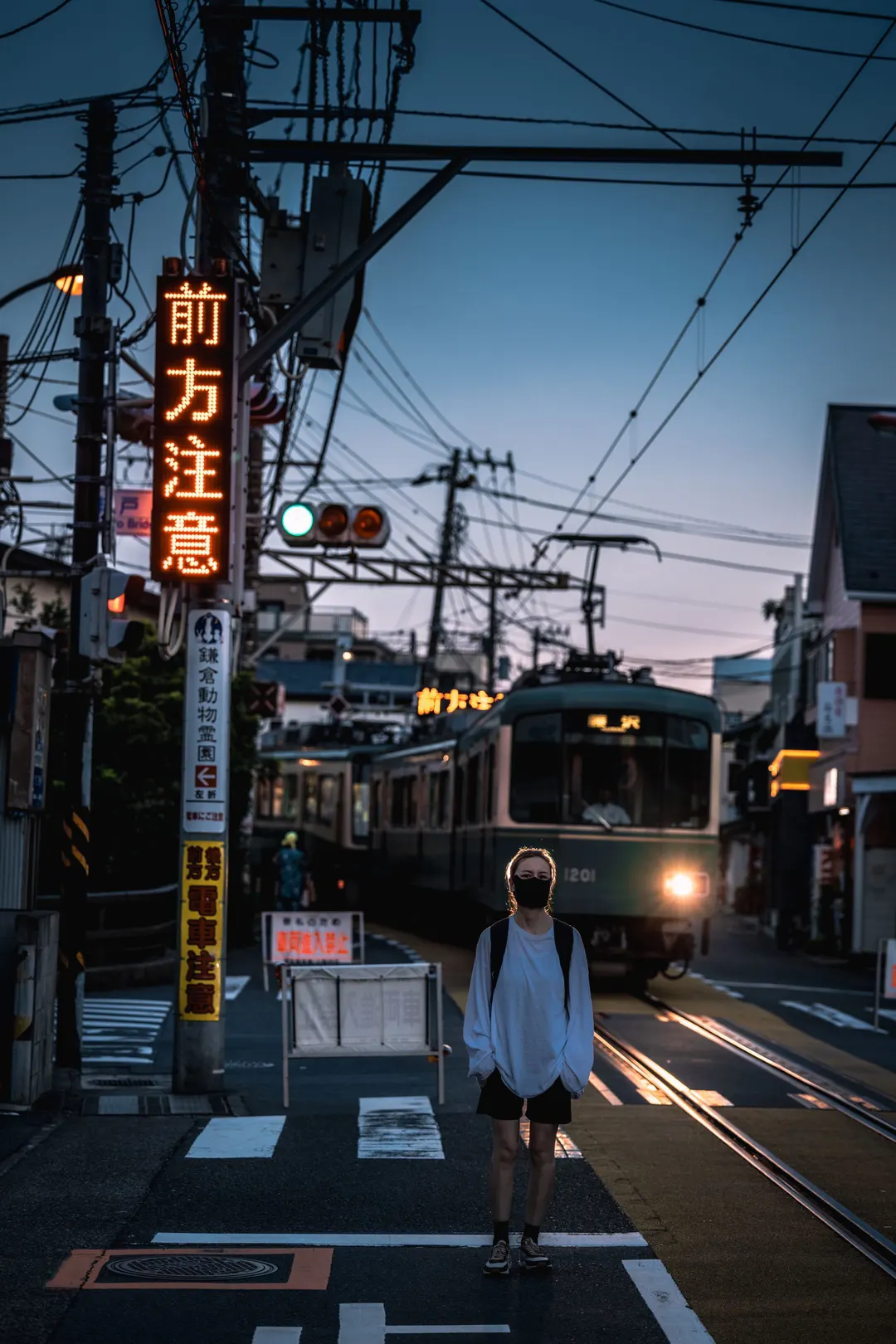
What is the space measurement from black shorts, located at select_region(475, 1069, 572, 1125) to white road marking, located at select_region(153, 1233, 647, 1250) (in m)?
0.85

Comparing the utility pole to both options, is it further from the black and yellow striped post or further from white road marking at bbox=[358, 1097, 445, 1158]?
white road marking at bbox=[358, 1097, 445, 1158]

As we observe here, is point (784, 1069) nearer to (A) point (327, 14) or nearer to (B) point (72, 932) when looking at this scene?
(B) point (72, 932)

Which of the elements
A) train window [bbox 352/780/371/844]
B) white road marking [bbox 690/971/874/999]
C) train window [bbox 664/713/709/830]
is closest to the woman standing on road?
train window [bbox 664/713/709/830]

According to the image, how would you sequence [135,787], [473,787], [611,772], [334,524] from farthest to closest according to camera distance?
1. [135,787]
2. [473,787]
3. [611,772]
4. [334,524]

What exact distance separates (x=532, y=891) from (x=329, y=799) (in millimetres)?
31081

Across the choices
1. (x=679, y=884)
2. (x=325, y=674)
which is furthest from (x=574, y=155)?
(x=325, y=674)

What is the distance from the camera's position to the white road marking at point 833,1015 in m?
18.9

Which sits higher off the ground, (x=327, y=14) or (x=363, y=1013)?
(x=327, y=14)

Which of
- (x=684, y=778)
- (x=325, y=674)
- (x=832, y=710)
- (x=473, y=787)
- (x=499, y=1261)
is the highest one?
(x=325, y=674)

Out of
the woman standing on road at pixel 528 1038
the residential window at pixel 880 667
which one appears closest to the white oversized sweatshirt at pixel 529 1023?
the woman standing on road at pixel 528 1038

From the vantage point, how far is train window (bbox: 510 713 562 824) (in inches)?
784

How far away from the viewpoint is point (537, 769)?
2002 centimetres

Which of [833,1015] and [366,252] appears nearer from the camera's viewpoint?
[366,252]

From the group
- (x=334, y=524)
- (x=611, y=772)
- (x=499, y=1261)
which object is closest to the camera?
(x=499, y=1261)
